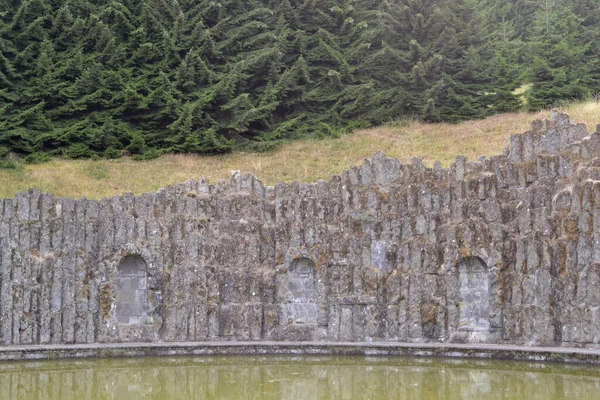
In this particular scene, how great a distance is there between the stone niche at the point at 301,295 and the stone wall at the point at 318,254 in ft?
0.14

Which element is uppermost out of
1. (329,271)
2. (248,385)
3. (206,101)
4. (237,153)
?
(206,101)

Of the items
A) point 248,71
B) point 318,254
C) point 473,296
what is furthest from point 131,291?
point 248,71

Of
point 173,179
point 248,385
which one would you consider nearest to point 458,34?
point 173,179

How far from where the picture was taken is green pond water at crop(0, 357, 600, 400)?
16.4 meters

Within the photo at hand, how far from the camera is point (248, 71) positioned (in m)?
43.6

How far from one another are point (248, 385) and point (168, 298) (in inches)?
318

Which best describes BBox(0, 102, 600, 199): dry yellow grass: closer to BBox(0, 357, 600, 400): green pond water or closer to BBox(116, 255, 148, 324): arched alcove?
BBox(116, 255, 148, 324): arched alcove

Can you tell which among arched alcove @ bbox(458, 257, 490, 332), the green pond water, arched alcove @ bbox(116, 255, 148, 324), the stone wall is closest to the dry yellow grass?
arched alcove @ bbox(116, 255, 148, 324)

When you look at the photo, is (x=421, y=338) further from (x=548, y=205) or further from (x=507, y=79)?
(x=507, y=79)

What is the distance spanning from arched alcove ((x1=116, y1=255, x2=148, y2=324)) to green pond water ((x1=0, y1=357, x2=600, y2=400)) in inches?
153

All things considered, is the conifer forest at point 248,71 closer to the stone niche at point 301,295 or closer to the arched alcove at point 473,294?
the stone niche at point 301,295

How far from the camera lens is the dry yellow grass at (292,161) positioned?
3534cm

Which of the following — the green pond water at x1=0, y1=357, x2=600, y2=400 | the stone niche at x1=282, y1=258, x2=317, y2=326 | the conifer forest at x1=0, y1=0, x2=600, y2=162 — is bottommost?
the green pond water at x1=0, y1=357, x2=600, y2=400

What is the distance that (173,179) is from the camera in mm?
35844
